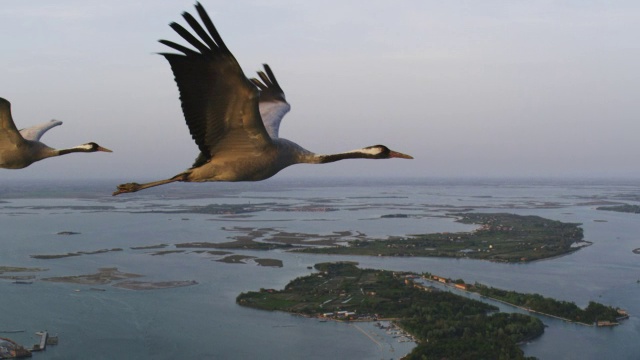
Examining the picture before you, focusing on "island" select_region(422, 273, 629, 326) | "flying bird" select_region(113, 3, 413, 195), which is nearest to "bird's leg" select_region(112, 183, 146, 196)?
"flying bird" select_region(113, 3, 413, 195)

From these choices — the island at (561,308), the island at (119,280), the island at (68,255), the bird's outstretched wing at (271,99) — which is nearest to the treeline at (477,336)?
the island at (561,308)

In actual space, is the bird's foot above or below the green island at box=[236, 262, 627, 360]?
above

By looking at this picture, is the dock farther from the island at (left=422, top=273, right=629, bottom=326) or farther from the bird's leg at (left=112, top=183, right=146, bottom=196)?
the bird's leg at (left=112, top=183, right=146, bottom=196)

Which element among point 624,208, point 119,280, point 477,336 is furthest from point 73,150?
point 624,208

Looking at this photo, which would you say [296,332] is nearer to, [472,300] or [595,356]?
[472,300]

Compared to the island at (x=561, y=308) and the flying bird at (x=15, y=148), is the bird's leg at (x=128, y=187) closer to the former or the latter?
the flying bird at (x=15, y=148)

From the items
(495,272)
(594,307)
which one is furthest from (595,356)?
(495,272)
